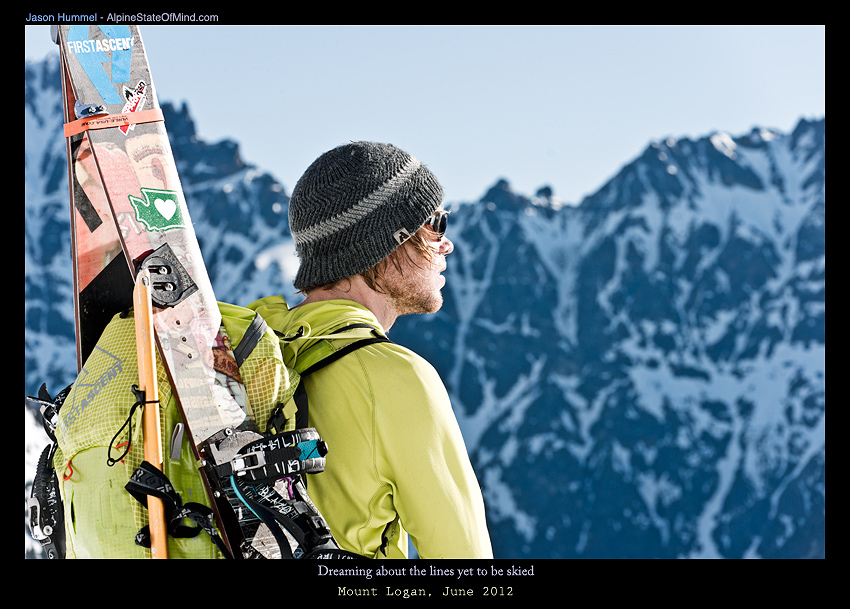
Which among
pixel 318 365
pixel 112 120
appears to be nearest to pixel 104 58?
pixel 112 120

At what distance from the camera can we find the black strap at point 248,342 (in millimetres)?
2793

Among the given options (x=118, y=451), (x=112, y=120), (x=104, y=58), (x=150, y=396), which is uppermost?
(x=104, y=58)

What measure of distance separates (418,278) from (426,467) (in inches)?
36.2

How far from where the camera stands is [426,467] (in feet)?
8.61

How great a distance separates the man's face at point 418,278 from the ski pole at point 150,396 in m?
0.96

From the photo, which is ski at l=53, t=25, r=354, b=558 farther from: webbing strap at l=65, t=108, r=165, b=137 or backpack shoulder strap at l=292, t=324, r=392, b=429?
backpack shoulder strap at l=292, t=324, r=392, b=429

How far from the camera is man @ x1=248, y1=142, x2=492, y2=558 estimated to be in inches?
104

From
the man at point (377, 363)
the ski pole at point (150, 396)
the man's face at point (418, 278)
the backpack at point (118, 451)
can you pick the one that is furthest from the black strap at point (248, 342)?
the man's face at point (418, 278)

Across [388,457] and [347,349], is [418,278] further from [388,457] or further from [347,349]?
[388,457]

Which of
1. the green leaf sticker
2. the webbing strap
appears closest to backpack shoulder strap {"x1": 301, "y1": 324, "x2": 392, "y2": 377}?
the green leaf sticker

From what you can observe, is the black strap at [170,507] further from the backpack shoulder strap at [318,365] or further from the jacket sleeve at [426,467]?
the jacket sleeve at [426,467]

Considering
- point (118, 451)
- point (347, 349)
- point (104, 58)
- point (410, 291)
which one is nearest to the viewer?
point (118, 451)
